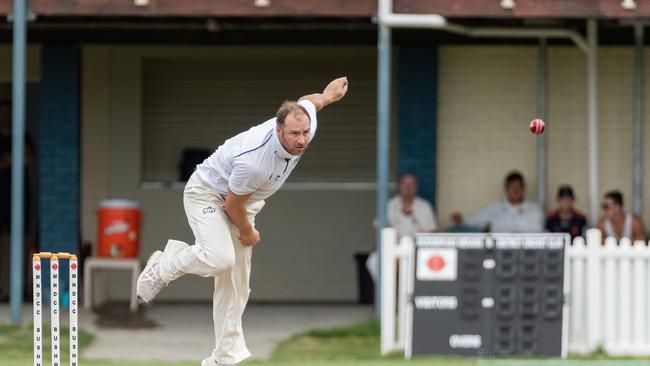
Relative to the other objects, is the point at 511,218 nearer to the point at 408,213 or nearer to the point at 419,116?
the point at 408,213

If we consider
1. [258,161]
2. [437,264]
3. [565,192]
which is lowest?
[437,264]

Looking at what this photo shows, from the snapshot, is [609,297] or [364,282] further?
[364,282]

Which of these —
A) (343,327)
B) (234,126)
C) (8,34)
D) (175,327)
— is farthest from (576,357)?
(8,34)

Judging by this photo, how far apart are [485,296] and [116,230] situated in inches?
173

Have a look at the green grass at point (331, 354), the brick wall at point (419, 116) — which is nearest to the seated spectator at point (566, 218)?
the brick wall at point (419, 116)

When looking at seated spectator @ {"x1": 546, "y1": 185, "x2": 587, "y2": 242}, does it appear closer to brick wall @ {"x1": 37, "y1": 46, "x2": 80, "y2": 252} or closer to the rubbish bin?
the rubbish bin

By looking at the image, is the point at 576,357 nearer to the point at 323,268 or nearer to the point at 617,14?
the point at 617,14

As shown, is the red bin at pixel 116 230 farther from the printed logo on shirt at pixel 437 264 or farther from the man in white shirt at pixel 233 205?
the man in white shirt at pixel 233 205

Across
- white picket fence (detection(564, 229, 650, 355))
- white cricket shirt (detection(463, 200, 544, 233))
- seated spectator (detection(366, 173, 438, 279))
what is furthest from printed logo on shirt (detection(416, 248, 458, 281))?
white cricket shirt (detection(463, 200, 544, 233))

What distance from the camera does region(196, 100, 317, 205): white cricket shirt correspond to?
830cm

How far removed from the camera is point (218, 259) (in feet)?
28.4

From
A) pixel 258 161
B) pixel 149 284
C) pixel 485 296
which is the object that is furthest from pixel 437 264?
pixel 258 161

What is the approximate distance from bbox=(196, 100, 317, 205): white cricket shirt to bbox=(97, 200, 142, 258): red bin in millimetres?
6336

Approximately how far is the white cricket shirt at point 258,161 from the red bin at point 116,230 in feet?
20.8
